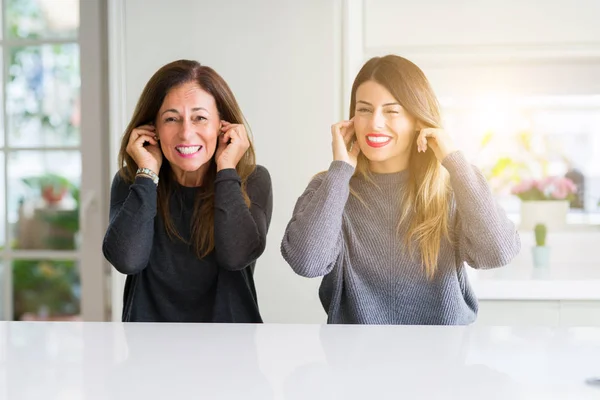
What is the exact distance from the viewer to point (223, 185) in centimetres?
158

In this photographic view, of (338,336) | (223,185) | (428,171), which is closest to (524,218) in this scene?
(428,171)

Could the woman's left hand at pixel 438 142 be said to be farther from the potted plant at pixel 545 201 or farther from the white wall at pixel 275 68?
the potted plant at pixel 545 201

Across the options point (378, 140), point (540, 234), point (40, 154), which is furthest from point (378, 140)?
point (40, 154)

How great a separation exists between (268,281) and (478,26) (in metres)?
1.20

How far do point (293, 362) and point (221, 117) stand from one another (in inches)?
34.2

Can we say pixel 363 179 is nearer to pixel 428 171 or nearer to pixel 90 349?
pixel 428 171

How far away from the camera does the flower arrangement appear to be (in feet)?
9.41

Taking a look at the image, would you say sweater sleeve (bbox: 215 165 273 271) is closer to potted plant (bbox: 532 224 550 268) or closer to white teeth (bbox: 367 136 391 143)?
white teeth (bbox: 367 136 391 143)

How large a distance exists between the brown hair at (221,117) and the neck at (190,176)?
0.04ft

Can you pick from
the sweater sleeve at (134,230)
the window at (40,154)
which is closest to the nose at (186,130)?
the sweater sleeve at (134,230)

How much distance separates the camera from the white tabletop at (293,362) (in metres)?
0.85

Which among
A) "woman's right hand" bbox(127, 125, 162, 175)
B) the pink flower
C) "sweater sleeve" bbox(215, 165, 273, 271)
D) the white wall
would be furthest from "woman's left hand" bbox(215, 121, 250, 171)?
the pink flower

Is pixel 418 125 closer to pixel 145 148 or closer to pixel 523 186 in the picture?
pixel 145 148

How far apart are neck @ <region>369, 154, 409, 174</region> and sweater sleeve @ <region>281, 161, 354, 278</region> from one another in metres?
0.10
